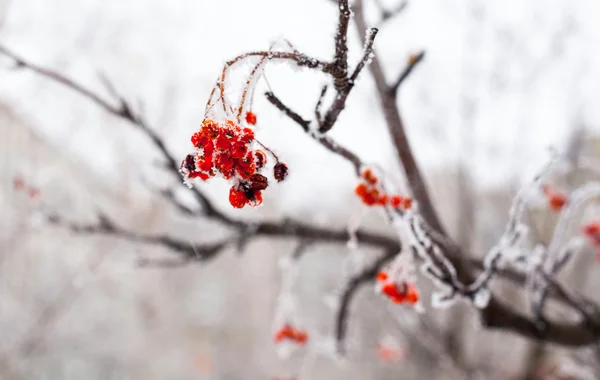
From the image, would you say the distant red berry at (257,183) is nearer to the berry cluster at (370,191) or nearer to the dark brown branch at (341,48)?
the dark brown branch at (341,48)

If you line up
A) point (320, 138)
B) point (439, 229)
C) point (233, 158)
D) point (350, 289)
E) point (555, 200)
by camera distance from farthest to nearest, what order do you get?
1. point (555, 200)
2. point (350, 289)
3. point (439, 229)
4. point (320, 138)
5. point (233, 158)

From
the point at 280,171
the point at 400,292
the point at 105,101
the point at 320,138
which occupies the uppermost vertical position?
the point at 105,101

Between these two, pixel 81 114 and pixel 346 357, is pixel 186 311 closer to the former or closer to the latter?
pixel 81 114

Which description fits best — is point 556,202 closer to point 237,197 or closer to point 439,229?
point 439,229

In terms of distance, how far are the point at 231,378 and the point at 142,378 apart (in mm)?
2651

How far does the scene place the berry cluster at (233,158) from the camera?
28.7 inches

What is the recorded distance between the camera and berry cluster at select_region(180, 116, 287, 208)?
728 millimetres

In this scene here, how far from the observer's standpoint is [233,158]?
2.41 feet

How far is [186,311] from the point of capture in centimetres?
1413

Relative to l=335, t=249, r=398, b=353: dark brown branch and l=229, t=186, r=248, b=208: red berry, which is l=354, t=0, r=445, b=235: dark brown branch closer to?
l=335, t=249, r=398, b=353: dark brown branch

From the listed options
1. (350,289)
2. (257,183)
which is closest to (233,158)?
(257,183)

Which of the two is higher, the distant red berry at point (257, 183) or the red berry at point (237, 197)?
the distant red berry at point (257, 183)

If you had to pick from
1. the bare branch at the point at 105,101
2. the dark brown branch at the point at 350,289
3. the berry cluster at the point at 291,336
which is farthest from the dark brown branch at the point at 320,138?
the berry cluster at the point at 291,336

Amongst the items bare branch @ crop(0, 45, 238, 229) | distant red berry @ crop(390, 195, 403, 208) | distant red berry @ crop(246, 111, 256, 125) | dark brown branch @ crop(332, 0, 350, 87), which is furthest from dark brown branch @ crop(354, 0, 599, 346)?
bare branch @ crop(0, 45, 238, 229)
